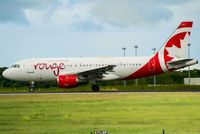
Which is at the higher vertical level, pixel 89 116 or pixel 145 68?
pixel 145 68

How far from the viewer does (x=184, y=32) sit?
178 feet

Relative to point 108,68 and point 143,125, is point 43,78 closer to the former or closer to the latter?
point 108,68

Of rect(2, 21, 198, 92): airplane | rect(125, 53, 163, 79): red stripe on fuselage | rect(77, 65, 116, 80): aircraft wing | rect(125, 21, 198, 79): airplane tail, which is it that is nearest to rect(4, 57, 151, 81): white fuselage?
rect(2, 21, 198, 92): airplane

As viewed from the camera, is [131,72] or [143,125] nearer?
[143,125]

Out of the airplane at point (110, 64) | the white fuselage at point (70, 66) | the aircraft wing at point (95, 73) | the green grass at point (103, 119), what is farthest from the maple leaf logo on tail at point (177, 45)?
the green grass at point (103, 119)

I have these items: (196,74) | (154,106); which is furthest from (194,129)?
(196,74)

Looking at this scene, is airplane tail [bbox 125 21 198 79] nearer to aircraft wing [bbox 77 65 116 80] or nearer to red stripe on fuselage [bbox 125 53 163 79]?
red stripe on fuselage [bbox 125 53 163 79]

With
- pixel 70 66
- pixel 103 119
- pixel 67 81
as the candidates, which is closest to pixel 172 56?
pixel 70 66

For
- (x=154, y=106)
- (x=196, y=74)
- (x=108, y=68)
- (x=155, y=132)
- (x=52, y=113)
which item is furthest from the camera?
(x=196, y=74)

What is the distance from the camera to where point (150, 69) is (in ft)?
173

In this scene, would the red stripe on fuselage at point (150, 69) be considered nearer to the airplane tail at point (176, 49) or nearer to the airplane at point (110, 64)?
the airplane at point (110, 64)

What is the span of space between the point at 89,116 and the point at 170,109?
480 cm

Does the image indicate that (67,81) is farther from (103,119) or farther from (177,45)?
(103,119)

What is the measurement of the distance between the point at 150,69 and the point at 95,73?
5366mm
